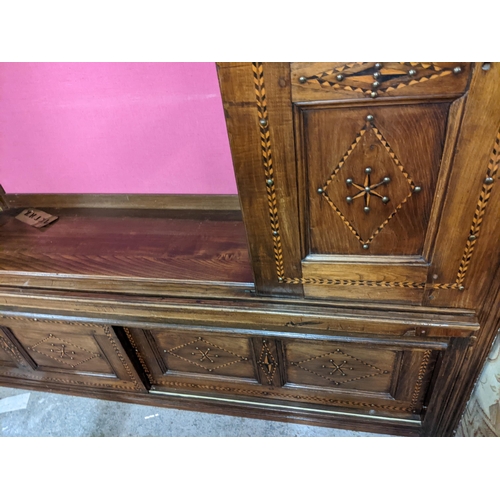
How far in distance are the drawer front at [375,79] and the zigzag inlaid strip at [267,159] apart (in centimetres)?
5

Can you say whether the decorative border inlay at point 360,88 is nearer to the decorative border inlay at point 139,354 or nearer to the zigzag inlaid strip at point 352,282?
the zigzag inlaid strip at point 352,282

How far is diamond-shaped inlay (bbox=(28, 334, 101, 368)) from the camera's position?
4.60 feet

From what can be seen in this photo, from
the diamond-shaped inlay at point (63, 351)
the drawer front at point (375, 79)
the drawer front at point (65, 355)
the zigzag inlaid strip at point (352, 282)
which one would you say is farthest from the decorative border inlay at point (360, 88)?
the diamond-shaped inlay at point (63, 351)

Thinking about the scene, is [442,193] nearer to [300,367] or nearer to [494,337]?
[494,337]

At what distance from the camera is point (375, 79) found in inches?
23.9

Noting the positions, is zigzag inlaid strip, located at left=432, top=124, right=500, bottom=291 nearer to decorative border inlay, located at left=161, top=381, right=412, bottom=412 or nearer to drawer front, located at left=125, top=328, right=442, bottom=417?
drawer front, located at left=125, top=328, right=442, bottom=417

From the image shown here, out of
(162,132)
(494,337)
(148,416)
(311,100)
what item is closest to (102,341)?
(148,416)

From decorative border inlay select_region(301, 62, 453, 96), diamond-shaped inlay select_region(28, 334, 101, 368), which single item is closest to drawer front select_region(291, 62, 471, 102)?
decorative border inlay select_region(301, 62, 453, 96)

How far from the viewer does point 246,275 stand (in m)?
1.06

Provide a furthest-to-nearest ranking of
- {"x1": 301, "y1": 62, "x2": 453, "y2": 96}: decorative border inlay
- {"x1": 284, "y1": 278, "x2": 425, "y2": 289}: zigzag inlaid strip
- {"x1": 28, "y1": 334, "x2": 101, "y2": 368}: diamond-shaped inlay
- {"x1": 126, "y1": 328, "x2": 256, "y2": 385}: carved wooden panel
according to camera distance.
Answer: {"x1": 28, "y1": 334, "x2": 101, "y2": 368}: diamond-shaped inlay → {"x1": 126, "y1": 328, "x2": 256, "y2": 385}: carved wooden panel → {"x1": 284, "y1": 278, "x2": 425, "y2": 289}: zigzag inlaid strip → {"x1": 301, "y1": 62, "x2": 453, "y2": 96}: decorative border inlay

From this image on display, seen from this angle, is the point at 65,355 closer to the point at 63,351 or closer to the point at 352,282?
the point at 63,351

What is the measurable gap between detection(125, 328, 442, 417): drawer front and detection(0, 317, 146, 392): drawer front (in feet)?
0.33

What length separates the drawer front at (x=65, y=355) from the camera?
133cm

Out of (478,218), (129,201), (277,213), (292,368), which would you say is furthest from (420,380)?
(129,201)
